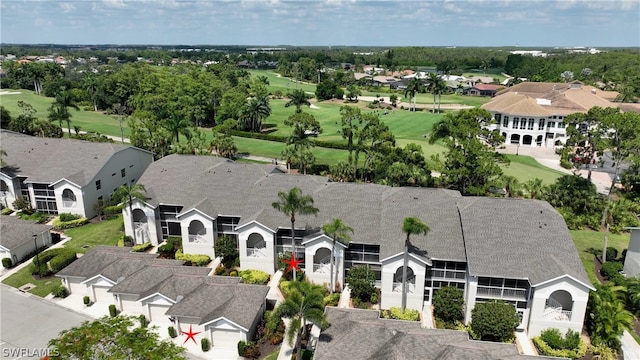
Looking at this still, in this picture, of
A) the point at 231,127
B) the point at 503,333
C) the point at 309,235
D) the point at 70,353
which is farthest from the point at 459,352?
the point at 231,127

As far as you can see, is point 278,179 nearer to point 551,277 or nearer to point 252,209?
point 252,209

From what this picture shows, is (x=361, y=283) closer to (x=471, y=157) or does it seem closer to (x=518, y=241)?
(x=518, y=241)

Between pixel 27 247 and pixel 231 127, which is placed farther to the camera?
pixel 231 127

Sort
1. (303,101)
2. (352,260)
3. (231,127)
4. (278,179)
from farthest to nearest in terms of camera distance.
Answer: (303,101) < (231,127) < (278,179) < (352,260)

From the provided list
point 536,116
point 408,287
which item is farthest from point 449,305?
point 536,116

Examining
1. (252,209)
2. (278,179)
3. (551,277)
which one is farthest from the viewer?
(278,179)

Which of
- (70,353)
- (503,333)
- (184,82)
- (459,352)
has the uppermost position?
(184,82)

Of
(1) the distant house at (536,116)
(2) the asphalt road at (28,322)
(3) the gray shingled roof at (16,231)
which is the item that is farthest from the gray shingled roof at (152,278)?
(1) the distant house at (536,116)
